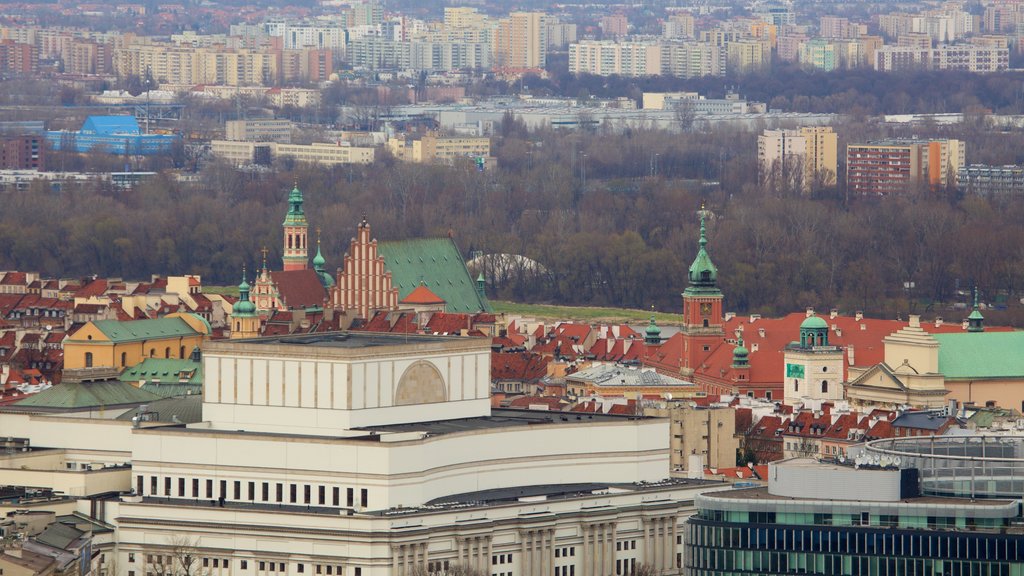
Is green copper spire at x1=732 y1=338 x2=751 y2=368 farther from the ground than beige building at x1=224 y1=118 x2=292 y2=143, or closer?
closer

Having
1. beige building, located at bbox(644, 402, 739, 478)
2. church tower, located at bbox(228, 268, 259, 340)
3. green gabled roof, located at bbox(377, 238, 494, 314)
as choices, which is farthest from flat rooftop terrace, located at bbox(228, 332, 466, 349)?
green gabled roof, located at bbox(377, 238, 494, 314)

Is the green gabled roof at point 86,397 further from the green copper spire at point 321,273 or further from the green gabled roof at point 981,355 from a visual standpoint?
the green copper spire at point 321,273

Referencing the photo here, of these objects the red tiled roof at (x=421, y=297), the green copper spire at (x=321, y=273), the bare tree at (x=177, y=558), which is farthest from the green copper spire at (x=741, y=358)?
the bare tree at (x=177, y=558)

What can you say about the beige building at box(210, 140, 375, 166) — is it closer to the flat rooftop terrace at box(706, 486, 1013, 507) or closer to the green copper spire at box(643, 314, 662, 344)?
the green copper spire at box(643, 314, 662, 344)

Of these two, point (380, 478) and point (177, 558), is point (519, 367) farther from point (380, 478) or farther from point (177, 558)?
point (177, 558)

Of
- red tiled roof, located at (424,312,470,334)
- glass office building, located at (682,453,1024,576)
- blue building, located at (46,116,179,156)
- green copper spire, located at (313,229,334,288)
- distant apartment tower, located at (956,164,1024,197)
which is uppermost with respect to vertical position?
blue building, located at (46,116,179,156)

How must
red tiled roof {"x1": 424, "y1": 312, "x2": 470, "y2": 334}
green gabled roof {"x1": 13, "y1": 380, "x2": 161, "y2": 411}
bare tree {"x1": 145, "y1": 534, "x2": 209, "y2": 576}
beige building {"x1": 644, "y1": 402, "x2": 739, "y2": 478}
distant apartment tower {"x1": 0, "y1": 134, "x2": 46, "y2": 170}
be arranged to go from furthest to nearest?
distant apartment tower {"x1": 0, "y1": 134, "x2": 46, "y2": 170} → red tiled roof {"x1": 424, "y1": 312, "x2": 470, "y2": 334} → beige building {"x1": 644, "y1": 402, "x2": 739, "y2": 478} → green gabled roof {"x1": 13, "y1": 380, "x2": 161, "y2": 411} → bare tree {"x1": 145, "y1": 534, "x2": 209, "y2": 576}

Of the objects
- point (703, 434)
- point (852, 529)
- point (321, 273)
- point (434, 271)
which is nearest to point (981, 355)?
point (703, 434)

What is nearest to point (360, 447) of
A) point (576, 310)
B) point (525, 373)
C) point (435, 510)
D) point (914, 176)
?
point (435, 510)
